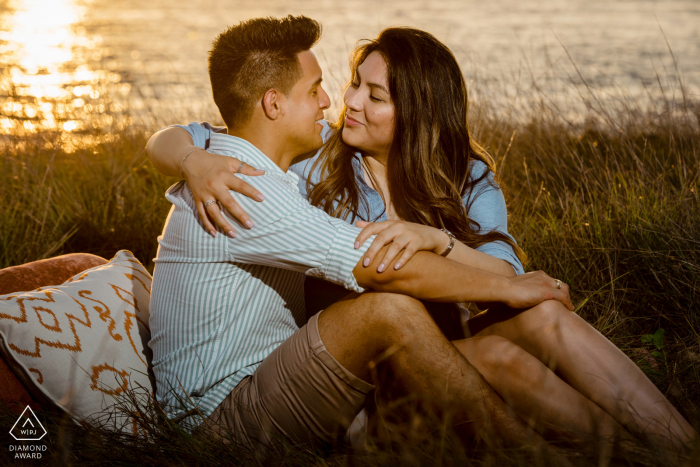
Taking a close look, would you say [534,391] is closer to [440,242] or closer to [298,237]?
[440,242]

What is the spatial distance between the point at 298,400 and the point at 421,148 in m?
1.47

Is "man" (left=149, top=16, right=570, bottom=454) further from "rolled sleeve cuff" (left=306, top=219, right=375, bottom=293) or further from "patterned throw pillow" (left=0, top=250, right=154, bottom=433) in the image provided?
"patterned throw pillow" (left=0, top=250, right=154, bottom=433)

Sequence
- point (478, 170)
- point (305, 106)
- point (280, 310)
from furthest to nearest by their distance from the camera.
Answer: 1. point (478, 170)
2. point (305, 106)
3. point (280, 310)

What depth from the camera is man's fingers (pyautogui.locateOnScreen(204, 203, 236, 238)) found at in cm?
205

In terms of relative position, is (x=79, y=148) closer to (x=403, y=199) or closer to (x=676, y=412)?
(x=403, y=199)

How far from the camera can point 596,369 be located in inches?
84.9

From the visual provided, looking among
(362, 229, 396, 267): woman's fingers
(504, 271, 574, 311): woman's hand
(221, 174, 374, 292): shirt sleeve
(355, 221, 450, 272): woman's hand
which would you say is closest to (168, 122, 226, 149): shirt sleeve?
(221, 174, 374, 292): shirt sleeve

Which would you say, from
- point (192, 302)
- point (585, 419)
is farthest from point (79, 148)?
point (585, 419)

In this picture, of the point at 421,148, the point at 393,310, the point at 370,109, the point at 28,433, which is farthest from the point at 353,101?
the point at 28,433

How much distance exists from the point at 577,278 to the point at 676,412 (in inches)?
54.5

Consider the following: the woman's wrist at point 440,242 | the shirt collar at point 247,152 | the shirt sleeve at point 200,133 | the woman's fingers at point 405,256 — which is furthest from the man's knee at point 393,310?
the shirt sleeve at point 200,133

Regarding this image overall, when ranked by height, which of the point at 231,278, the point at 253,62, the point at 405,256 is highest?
the point at 253,62

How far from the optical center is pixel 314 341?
2107mm

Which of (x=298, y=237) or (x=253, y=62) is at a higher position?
(x=253, y=62)
